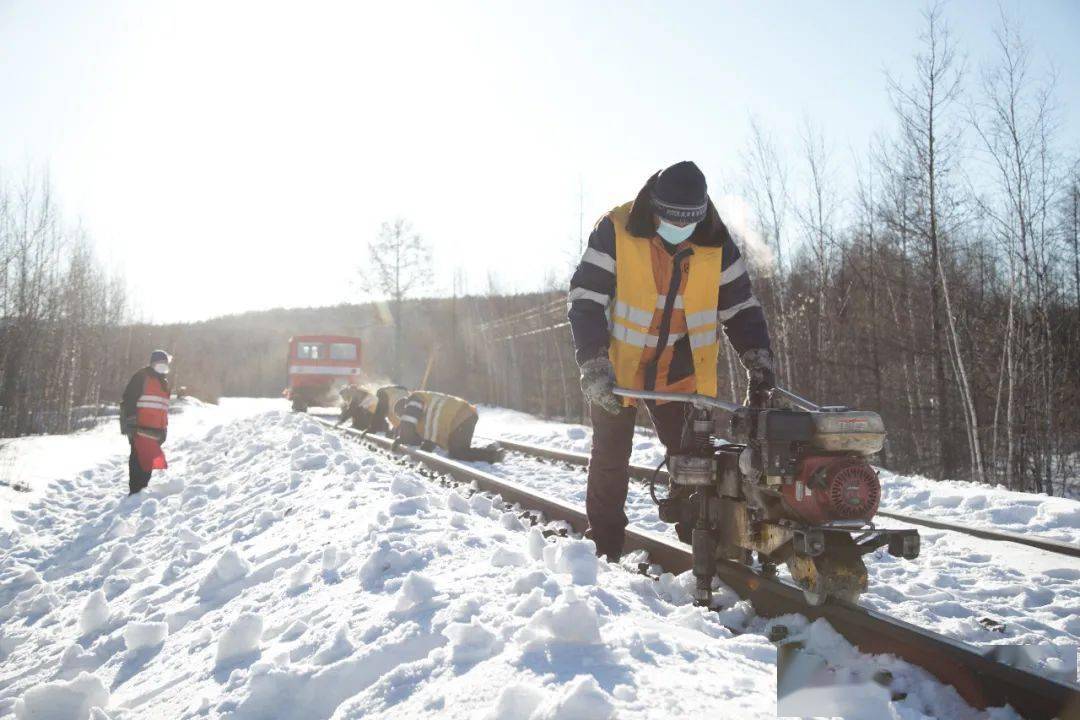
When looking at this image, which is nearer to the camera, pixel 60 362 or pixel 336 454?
pixel 336 454

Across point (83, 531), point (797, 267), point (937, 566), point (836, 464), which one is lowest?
point (83, 531)

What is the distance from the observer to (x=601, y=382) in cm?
302

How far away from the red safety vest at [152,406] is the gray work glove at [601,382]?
289 inches

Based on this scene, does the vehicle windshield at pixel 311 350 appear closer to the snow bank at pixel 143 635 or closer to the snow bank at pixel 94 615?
the snow bank at pixel 94 615

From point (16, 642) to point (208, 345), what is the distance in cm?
6222

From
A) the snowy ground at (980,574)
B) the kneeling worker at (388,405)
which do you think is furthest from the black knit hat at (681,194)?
the kneeling worker at (388,405)

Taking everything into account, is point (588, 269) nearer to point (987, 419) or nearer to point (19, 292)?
point (987, 419)

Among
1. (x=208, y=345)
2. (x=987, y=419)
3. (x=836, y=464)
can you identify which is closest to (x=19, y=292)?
(x=836, y=464)

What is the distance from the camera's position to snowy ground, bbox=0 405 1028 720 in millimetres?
1839

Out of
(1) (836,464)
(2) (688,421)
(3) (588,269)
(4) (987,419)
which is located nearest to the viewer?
(1) (836,464)

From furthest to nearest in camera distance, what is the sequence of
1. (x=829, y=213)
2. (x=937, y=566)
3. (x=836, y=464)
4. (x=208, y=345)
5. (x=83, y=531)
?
(x=208, y=345), (x=829, y=213), (x=83, y=531), (x=937, y=566), (x=836, y=464)

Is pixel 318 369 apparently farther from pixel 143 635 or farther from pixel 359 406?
pixel 143 635

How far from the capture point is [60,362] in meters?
19.8

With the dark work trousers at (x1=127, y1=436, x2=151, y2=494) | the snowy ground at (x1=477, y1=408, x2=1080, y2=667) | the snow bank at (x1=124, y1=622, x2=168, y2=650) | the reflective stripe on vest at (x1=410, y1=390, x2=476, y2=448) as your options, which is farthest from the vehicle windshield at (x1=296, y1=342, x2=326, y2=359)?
the snow bank at (x1=124, y1=622, x2=168, y2=650)
